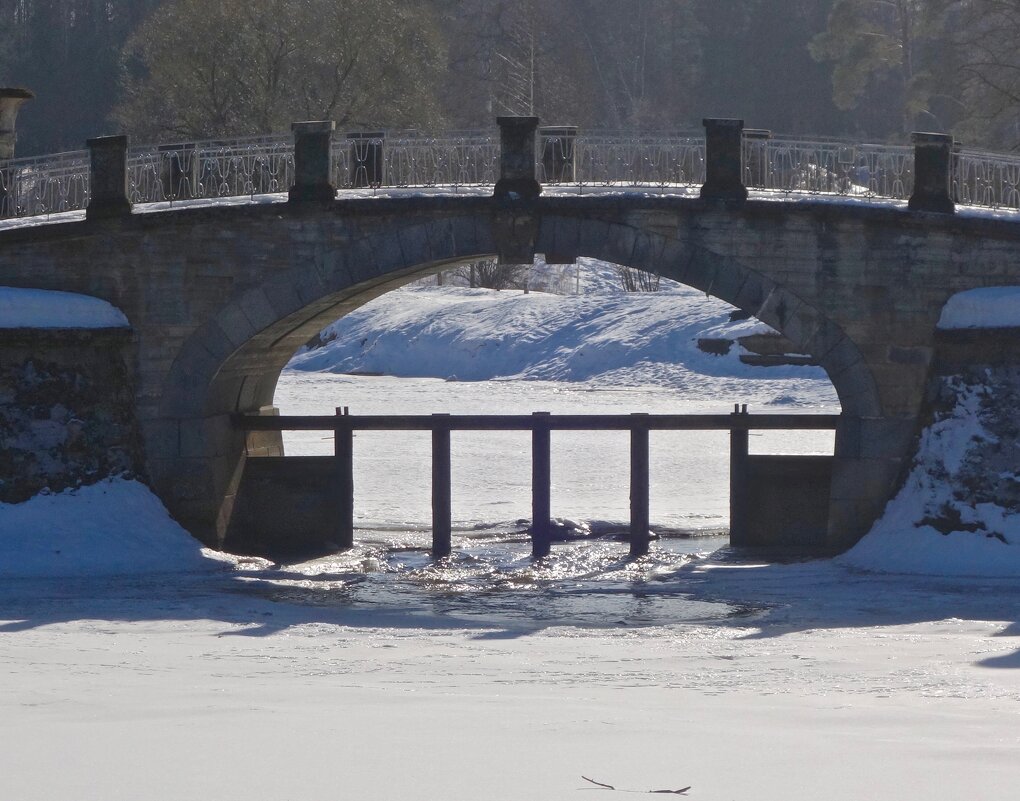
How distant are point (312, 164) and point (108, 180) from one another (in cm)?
217

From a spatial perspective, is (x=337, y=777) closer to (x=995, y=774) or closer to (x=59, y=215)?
(x=995, y=774)

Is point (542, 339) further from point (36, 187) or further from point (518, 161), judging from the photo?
point (518, 161)

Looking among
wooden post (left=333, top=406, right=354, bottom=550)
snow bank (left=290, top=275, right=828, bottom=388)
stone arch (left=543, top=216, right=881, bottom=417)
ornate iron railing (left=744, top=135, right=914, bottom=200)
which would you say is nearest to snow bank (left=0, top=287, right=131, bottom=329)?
wooden post (left=333, top=406, right=354, bottom=550)

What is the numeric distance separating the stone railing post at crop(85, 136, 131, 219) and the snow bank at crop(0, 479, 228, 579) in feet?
9.30

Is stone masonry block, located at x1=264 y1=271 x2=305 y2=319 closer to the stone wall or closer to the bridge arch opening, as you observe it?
the bridge arch opening

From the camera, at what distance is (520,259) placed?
16.6m

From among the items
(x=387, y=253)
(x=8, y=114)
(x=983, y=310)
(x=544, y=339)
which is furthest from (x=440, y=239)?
(x=544, y=339)

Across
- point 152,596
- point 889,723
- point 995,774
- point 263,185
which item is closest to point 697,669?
point 889,723

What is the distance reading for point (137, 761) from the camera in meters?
7.26

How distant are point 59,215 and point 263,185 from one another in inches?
89.2

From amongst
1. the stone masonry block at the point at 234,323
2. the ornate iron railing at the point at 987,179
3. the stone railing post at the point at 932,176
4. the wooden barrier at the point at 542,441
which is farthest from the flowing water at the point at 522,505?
the ornate iron railing at the point at 987,179

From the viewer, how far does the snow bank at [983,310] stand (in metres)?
15.6

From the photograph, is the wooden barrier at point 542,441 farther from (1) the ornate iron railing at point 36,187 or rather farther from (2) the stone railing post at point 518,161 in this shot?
(1) the ornate iron railing at point 36,187

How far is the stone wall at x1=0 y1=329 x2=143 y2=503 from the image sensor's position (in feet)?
52.5
